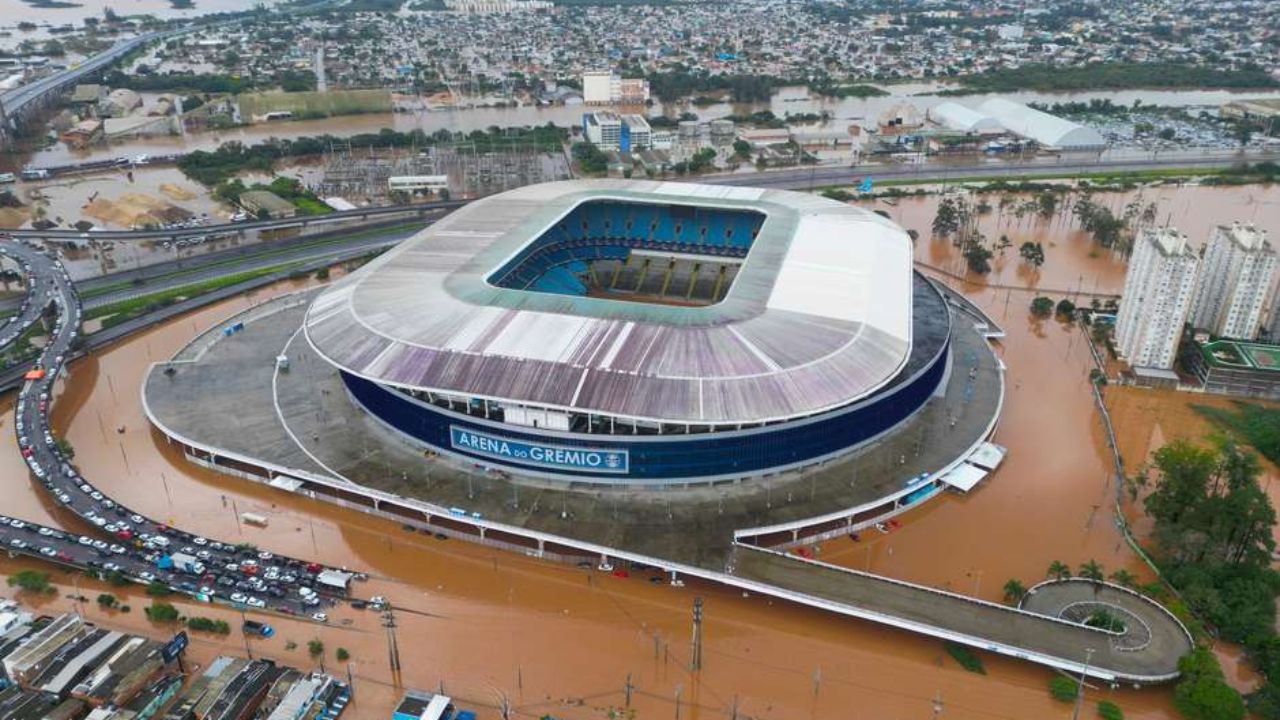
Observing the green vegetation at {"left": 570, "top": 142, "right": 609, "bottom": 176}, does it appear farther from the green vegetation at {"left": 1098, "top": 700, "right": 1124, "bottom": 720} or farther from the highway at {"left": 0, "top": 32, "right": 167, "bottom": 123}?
the green vegetation at {"left": 1098, "top": 700, "right": 1124, "bottom": 720}

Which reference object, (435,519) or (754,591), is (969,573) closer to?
(754,591)

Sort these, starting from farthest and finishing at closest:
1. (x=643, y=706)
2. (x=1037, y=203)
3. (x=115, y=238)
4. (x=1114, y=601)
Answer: (x=1037, y=203) < (x=115, y=238) < (x=1114, y=601) < (x=643, y=706)

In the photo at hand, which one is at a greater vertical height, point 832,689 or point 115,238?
point 115,238

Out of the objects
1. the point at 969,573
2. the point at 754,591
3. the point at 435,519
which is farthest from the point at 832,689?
the point at 435,519

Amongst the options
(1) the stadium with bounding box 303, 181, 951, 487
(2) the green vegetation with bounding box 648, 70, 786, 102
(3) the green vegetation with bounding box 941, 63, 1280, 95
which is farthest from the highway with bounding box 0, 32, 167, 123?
(3) the green vegetation with bounding box 941, 63, 1280, 95

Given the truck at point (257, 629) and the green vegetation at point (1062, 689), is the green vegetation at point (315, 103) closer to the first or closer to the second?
the truck at point (257, 629)

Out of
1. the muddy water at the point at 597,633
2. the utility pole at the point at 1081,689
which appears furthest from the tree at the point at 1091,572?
the utility pole at the point at 1081,689
